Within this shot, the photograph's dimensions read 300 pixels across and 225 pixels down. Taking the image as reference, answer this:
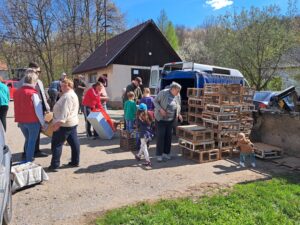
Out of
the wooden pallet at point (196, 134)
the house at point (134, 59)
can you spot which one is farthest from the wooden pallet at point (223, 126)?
the house at point (134, 59)

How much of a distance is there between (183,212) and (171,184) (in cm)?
127

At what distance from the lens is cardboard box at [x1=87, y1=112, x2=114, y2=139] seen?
9047 mm

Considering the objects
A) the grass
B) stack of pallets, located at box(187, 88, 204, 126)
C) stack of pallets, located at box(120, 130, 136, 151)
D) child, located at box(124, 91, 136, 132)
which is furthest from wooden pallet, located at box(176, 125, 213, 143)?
the grass

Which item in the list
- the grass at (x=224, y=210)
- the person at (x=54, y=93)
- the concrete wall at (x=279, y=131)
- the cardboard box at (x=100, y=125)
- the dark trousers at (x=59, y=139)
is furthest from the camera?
the person at (x=54, y=93)

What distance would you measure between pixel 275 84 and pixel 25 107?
22554 mm

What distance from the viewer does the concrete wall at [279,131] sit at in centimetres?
737

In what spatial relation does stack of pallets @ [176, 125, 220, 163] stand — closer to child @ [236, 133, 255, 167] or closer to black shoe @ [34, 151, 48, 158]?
child @ [236, 133, 255, 167]

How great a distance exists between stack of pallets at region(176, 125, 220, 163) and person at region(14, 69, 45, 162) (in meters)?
3.37

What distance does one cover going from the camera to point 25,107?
597 centimetres

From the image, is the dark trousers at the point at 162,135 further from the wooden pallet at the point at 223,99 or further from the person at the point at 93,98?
the person at the point at 93,98

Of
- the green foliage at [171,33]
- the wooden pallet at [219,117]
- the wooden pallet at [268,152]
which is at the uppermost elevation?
the green foliage at [171,33]

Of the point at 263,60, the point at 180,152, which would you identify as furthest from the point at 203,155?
the point at 263,60

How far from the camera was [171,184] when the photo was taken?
5.45 m

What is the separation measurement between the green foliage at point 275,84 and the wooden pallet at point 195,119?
55.7ft
